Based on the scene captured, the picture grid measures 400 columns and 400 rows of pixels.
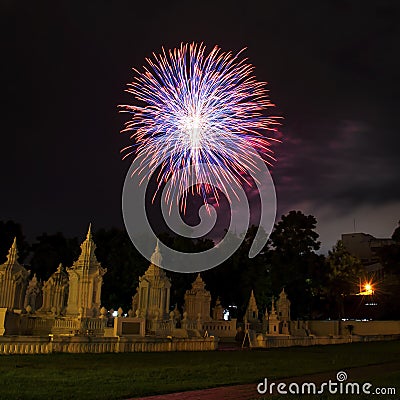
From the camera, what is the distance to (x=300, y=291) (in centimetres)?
5581

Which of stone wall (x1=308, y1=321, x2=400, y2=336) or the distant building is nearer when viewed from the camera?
stone wall (x1=308, y1=321, x2=400, y2=336)

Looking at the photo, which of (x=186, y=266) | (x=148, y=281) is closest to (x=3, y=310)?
(x=148, y=281)

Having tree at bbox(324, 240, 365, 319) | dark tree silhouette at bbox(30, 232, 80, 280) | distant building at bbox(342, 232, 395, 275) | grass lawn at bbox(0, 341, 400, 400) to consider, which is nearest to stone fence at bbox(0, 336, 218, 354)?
grass lawn at bbox(0, 341, 400, 400)

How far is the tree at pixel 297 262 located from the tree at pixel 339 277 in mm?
1168

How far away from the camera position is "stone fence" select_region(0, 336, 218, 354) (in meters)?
20.6

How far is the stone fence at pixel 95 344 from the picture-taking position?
20648mm

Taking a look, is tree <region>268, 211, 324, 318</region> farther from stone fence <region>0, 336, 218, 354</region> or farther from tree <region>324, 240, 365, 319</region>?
stone fence <region>0, 336, 218, 354</region>

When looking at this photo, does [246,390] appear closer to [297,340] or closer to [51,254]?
[297,340]

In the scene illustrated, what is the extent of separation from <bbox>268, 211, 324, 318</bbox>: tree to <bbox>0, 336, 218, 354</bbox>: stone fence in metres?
29.7

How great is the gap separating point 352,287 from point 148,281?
28205 millimetres

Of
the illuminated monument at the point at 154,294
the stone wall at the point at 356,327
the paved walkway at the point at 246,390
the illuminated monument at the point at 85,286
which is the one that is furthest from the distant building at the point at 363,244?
the paved walkway at the point at 246,390

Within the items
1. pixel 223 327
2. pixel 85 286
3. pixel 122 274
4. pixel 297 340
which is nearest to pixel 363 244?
pixel 122 274

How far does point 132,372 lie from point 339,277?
42925 millimetres

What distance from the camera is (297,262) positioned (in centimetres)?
5688
